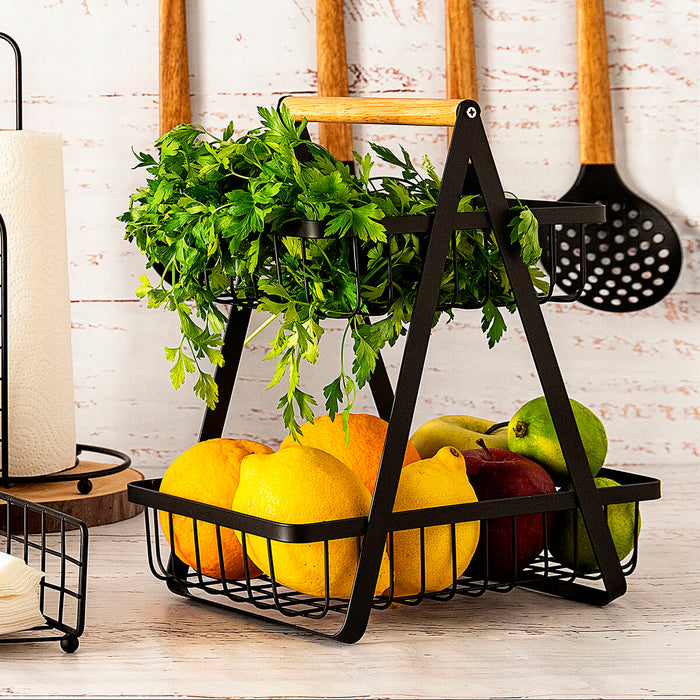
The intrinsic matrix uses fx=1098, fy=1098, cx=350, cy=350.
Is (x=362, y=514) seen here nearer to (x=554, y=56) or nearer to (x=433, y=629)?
(x=433, y=629)

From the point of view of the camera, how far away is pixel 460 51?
4.10 ft

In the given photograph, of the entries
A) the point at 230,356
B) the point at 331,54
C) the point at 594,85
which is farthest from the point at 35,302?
the point at 594,85

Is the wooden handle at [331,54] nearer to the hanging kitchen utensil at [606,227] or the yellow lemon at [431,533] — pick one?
the hanging kitchen utensil at [606,227]

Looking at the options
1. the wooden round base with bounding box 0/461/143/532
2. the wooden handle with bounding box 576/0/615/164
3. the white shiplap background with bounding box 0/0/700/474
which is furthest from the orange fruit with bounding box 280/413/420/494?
the wooden handle with bounding box 576/0/615/164

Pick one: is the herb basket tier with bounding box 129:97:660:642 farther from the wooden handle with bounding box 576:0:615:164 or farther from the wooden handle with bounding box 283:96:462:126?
the wooden handle with bounding box 576:0:615:164

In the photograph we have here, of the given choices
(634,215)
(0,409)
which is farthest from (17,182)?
(634,215)

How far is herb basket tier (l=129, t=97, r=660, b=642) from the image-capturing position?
695 millimetres

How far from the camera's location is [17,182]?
1065 millimetres

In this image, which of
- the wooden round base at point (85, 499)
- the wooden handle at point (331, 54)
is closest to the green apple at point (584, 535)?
the wooden round base at point (85, 499)

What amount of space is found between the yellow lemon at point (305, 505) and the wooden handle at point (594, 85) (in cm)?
69

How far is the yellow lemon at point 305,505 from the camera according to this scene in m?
0.69

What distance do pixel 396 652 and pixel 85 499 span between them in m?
0.46

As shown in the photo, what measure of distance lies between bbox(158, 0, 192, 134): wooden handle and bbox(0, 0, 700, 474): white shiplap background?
0.03 metres

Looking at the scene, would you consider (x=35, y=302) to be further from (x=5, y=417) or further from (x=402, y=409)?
(x=402, y=409)
